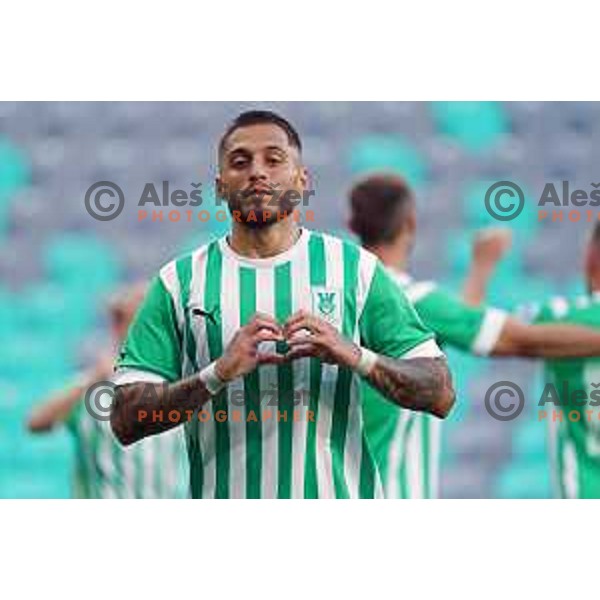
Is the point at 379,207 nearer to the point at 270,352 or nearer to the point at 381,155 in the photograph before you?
the point at 381,155

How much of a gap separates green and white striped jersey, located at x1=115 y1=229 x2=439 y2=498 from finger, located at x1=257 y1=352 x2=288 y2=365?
0.02 metres

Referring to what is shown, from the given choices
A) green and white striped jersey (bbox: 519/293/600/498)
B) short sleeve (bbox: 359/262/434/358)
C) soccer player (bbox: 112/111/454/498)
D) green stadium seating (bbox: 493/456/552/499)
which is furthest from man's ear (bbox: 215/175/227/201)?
green stadium seating (bbox: 493/456/552/499)

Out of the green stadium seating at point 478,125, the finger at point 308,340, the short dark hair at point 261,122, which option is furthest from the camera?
the green stadium seating at point 478,125

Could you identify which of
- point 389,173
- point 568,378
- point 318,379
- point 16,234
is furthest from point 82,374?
point 568,378

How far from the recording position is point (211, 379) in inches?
139

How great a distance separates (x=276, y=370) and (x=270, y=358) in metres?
0.04

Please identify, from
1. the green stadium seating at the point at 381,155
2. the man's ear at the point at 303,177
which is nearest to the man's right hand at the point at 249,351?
the man's ear at the point at 303,177

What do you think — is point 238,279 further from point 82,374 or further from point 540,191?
point 540,191

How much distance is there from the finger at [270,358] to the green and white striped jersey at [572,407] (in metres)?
0.62

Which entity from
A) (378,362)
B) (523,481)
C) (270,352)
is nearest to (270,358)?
(270,352)

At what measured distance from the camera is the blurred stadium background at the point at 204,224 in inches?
146

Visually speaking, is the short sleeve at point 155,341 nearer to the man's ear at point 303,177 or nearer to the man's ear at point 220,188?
the man's ear at point 220,188

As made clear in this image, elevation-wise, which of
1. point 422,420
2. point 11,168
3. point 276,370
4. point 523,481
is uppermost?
point 11,168

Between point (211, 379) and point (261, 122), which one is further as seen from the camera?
point (261, 122)
